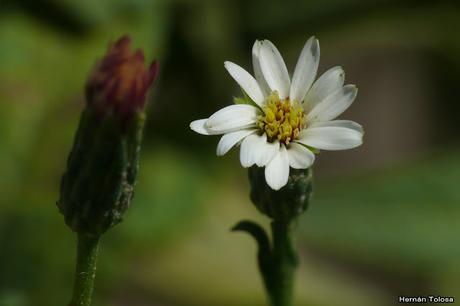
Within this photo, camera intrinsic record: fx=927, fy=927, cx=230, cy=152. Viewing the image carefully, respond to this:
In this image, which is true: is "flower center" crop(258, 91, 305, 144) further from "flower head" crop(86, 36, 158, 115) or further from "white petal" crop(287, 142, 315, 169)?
"flower head" crop(86, 36, 158, 115)

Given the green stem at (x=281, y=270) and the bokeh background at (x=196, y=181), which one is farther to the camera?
the bokeh background at (x=196, y=181)

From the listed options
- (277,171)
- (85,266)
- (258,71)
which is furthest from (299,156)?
(85,266)

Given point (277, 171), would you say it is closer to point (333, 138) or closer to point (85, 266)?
point (333, 138)

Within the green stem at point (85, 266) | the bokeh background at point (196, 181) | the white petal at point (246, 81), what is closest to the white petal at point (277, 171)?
the white petal at point (246, 81)

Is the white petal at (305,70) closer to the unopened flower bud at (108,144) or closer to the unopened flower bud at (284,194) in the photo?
→ the unopened flower bud at (284,194)

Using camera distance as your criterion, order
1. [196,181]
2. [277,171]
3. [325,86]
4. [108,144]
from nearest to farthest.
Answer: [108,144] → [277,171] → [325,86] → [196,181]

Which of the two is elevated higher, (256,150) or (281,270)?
(256,150)
